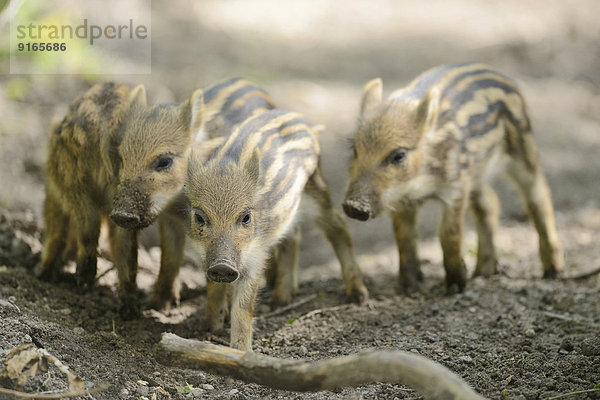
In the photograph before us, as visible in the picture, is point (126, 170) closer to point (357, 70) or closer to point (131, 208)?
point (131, 208)

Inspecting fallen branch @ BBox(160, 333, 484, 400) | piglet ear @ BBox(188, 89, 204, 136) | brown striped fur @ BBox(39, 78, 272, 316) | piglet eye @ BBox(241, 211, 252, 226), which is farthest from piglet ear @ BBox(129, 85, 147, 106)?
fallen branch @ BBox(160, 333, 484, 400)

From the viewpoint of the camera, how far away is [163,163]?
445 cm

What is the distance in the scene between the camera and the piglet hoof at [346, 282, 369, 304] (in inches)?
199

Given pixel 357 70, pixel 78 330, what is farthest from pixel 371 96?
pixel 357 70

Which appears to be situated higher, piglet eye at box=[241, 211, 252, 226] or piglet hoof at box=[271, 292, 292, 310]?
piglet eye at box=[241, 211, 252, 226]

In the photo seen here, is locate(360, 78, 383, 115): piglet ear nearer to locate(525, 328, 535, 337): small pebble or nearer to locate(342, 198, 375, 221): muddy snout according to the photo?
locate(342, 198, 375, 221): muddy snout

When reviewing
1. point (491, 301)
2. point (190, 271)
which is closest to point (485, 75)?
point (491, 301)

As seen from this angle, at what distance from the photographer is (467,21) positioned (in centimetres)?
1351

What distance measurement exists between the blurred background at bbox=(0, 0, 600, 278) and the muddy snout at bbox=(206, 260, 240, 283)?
211 cm

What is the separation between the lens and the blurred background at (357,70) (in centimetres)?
685

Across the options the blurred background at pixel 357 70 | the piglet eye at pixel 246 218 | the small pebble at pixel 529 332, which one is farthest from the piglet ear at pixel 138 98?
the small pebble at pixel 529 332

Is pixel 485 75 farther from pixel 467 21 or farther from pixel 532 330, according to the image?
pixel 467 21

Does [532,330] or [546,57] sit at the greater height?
[546,57]

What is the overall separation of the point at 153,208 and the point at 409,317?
1.90 metres
